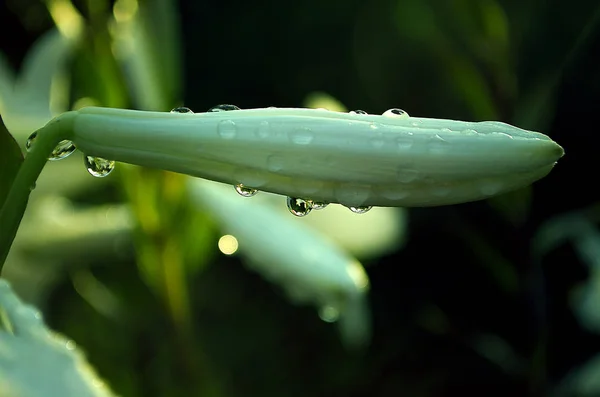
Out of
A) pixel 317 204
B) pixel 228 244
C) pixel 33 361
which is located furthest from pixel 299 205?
pixel 228 244

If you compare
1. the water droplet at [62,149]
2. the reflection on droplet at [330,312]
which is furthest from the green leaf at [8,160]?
the reflection on droplet at [330,312]

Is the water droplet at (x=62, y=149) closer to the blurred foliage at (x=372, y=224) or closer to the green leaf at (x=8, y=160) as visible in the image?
the green leaf at (x=8, y=160)

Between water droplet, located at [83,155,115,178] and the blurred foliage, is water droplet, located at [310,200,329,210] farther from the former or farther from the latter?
the blurred foliage

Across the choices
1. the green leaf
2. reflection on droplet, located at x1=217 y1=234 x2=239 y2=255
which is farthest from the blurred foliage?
the green leaf

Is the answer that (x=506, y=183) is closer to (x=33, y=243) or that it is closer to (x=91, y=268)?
(x=33, y=243)

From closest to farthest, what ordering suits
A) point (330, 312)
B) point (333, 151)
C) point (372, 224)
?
1. point (333, 151)
2. point (330, 312)
3. point (372, 224)

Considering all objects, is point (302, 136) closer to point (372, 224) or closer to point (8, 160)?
point (8, 160)

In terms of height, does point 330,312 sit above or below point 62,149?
below
